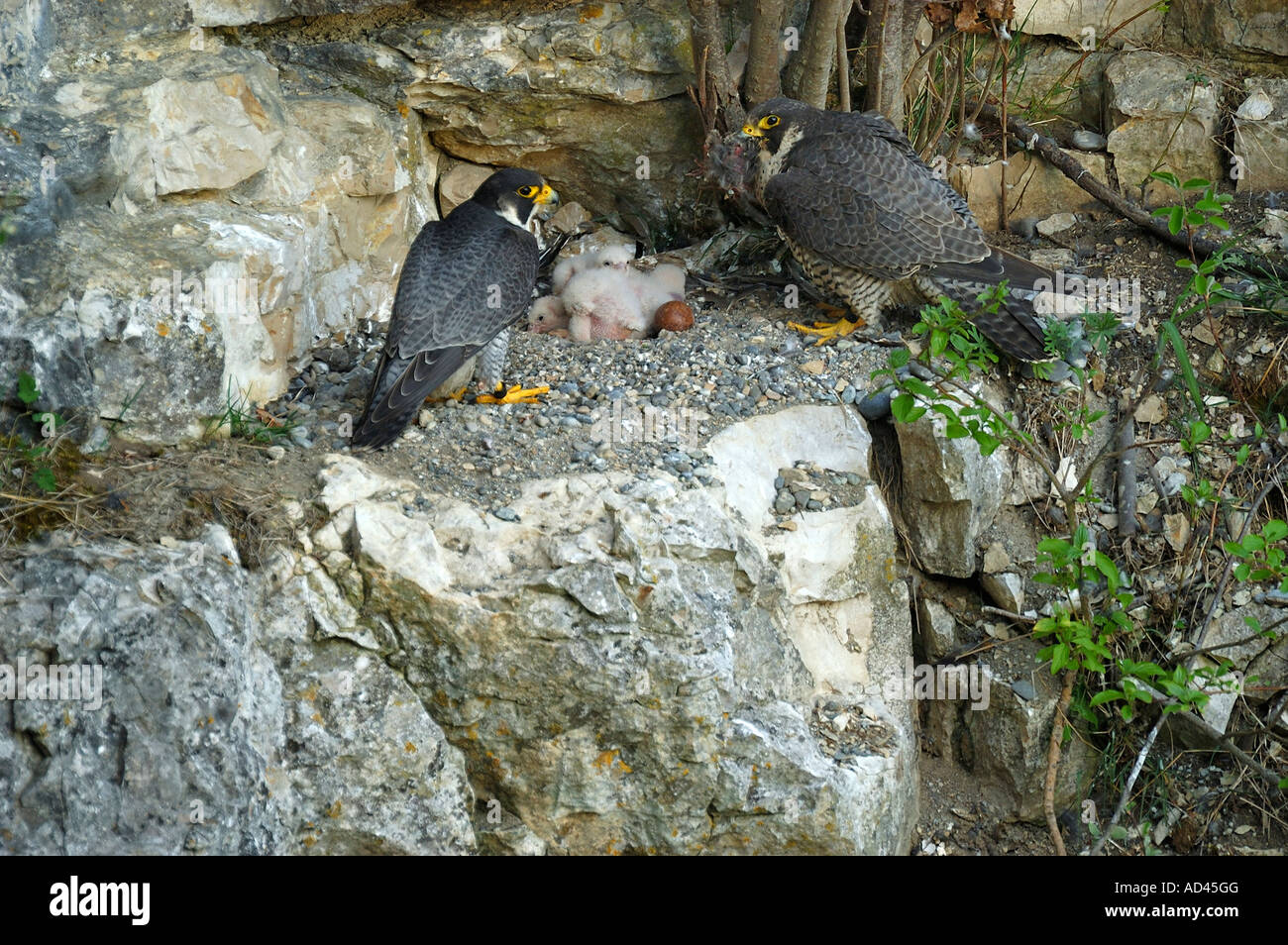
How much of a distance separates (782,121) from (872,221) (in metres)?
0.68

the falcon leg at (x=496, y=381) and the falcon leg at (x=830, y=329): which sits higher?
A: the falcon leg at (x=830, y=329)

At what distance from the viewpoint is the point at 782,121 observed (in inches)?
224

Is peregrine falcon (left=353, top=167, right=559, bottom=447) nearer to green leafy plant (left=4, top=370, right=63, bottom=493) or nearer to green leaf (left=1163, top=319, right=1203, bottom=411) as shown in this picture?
green leafy plant (left=4, top=370, right=63, bottom=493)

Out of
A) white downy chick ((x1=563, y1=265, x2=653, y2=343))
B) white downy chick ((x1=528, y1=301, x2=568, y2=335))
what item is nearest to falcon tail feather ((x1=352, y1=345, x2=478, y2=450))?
white downy chick ((x1=563, y1=265, x2=653, y2=343))

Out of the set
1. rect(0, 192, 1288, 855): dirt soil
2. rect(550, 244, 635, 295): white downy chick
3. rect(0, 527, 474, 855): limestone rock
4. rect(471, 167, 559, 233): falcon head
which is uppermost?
Answer: rect(471, 167, 559, 233): falcon head

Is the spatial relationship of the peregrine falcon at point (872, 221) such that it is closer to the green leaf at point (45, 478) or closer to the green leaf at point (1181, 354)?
the green leaf at point (1181, 354)

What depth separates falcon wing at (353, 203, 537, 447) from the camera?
15.2 ft

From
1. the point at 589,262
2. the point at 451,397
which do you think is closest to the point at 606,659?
the point at 451,397

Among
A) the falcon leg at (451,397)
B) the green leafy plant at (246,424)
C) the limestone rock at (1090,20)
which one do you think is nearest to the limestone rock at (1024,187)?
the limestone rock at (1090,20)

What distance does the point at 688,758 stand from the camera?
4.20 meters

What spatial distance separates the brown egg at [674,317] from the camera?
570cm

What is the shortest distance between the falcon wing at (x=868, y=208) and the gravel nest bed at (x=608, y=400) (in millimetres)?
443

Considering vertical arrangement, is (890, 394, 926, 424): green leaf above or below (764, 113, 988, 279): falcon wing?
below

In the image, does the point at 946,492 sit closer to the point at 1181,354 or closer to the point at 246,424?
the point at 1181,354
